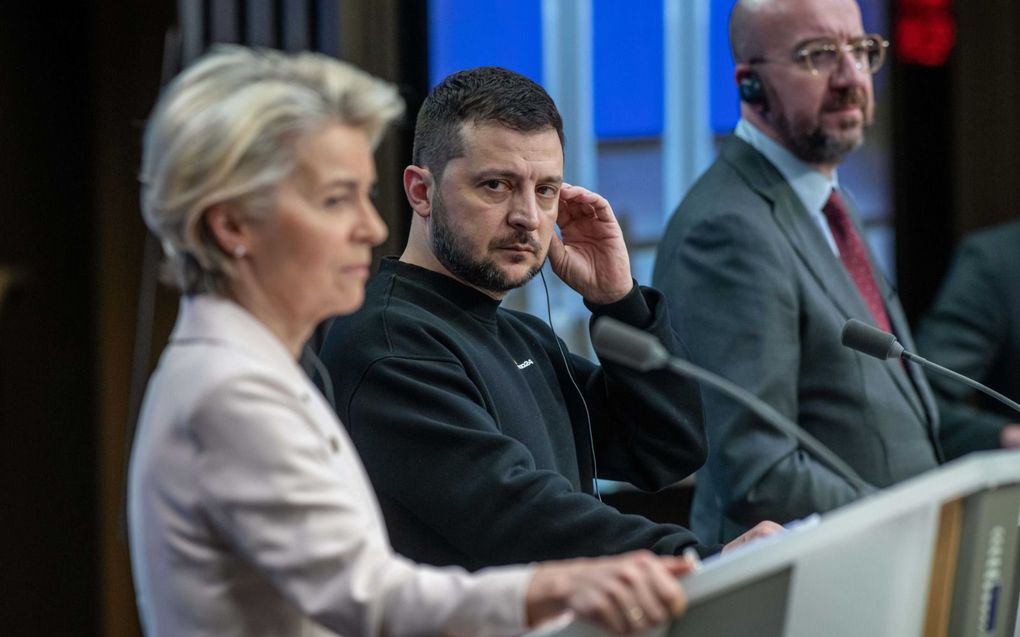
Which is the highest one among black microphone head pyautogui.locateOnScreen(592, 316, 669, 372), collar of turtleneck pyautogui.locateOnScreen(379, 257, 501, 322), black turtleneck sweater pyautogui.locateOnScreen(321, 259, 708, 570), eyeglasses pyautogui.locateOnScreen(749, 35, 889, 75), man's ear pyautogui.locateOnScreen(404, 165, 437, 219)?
eyeglasses pyautogui.locateOnScreen(749, 35, 889, 75)

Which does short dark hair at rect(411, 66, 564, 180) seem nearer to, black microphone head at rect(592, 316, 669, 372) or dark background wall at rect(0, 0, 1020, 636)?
black microphone head at rect(592, 316, 669, 372)

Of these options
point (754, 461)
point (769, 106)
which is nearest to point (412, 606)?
point (754, 461)

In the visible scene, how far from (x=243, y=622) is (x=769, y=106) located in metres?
1.69

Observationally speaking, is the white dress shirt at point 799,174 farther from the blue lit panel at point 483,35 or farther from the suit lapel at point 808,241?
the blue lit panel at point 483,35

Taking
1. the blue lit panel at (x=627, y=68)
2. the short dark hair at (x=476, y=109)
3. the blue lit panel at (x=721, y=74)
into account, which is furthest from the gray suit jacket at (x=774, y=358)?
the blue lit panel at (x=721, y=74)

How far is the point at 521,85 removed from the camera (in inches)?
75.9

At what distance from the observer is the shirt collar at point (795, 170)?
260cm

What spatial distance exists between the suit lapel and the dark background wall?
100 cm

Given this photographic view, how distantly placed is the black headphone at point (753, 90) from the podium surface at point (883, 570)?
1379mm

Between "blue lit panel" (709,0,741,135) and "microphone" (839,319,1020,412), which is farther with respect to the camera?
"blue lit panel" (709,0,741,135)

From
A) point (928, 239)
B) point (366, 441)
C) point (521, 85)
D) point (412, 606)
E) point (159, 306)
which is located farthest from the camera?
point (928, 239)

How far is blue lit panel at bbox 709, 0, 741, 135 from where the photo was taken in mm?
3994

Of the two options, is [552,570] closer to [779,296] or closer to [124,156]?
[779,296]

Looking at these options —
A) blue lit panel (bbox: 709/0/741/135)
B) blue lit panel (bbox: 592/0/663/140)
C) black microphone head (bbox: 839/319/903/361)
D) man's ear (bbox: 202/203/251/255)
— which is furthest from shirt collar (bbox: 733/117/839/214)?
man's ear (bbox: 202/203/251/255)
